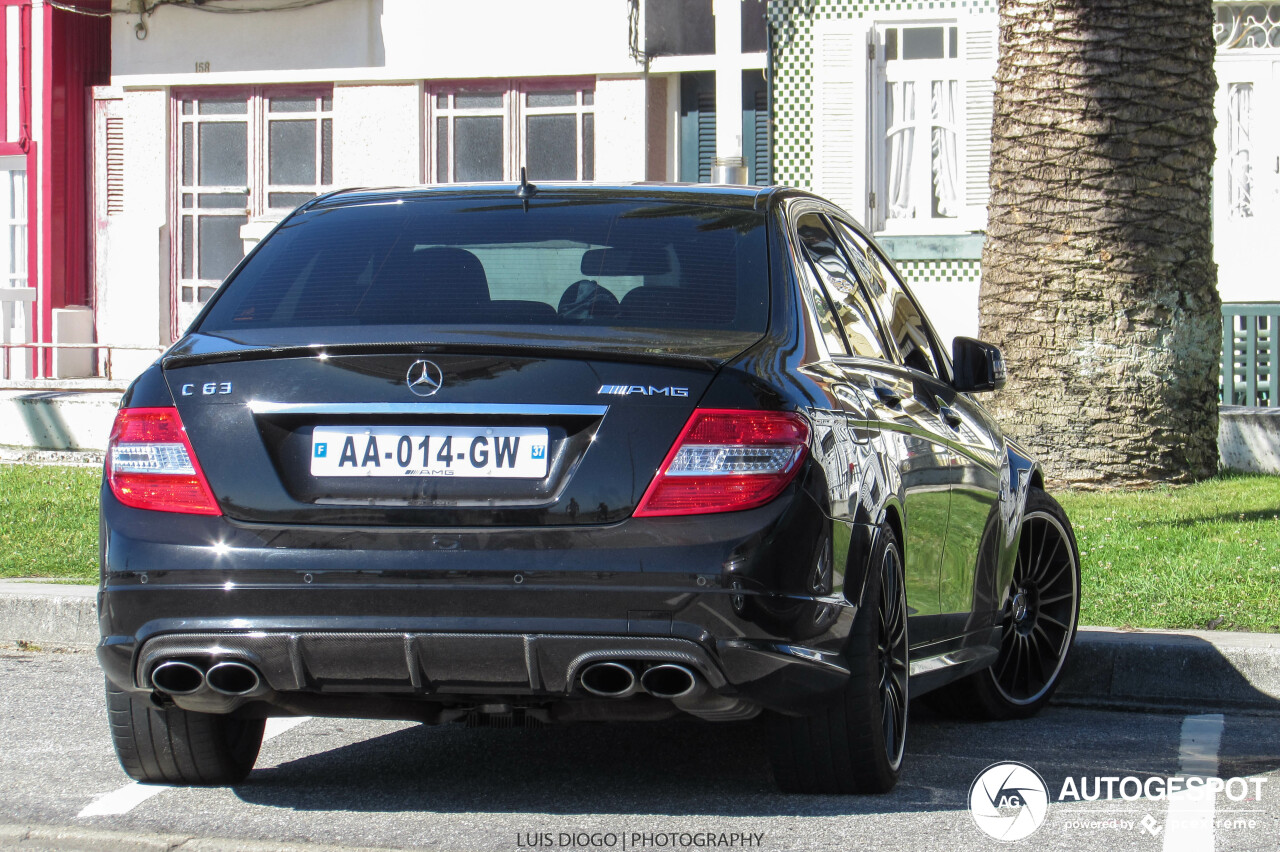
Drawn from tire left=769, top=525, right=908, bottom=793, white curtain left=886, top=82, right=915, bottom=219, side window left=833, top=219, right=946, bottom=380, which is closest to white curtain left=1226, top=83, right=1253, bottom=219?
white curtain left=886, top=82, right=915, bottom=219

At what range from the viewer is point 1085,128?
983 cm

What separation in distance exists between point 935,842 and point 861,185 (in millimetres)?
12274

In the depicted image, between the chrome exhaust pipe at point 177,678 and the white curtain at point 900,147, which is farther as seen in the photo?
the white curtain at point 900,147

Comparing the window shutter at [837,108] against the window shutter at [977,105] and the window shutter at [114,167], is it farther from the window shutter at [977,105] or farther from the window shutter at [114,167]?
the window shutter at [114,167]

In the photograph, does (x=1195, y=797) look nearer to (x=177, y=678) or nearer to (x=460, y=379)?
(x=460, y=379)

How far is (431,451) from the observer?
3.91 metres

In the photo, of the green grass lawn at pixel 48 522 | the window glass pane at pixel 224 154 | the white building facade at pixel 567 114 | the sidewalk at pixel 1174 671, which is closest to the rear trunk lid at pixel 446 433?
the sidewalk at pixel 1174 671

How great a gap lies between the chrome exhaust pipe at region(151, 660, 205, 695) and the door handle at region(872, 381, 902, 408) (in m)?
1.83

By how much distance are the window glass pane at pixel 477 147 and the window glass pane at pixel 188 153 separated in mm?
2976

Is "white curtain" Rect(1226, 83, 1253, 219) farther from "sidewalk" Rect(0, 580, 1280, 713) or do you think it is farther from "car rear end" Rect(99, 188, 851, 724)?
"car rear end" Rect(99, 188, 851, 724)

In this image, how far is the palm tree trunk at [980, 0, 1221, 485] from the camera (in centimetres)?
976

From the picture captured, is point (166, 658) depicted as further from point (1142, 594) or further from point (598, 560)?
point (1142, 594)

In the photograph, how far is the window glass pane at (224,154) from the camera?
62.3 ft

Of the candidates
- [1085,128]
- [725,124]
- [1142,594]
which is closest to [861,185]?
[725,124]
